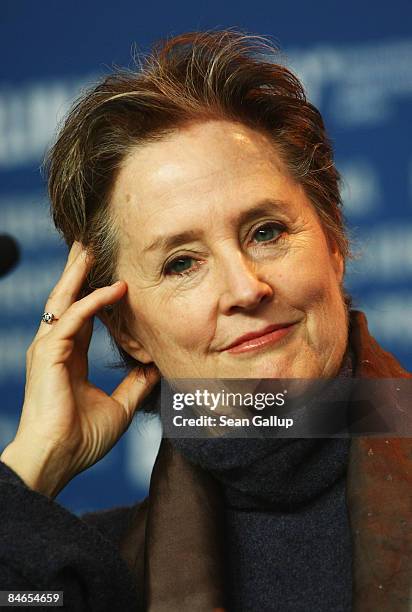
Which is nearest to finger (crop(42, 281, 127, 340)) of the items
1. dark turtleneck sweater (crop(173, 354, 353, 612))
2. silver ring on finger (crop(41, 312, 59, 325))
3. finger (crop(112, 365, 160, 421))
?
silver ring on finger (crop(41, 312, 59, 325))

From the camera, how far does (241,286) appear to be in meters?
1.28

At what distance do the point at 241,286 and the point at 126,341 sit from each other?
286 mm

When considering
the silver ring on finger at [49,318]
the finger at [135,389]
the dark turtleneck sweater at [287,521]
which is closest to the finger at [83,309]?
the silver ring on finger at [49,318]

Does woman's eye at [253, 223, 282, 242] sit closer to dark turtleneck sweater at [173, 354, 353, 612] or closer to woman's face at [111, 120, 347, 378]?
woman's face at [111, 120, 347, 378]

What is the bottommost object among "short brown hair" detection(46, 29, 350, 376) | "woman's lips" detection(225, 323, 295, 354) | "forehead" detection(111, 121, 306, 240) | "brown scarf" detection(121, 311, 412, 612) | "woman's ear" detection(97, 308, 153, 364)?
"brown scarf" detection(121, 311, 412, 612)

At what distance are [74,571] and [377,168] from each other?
1.02 metres

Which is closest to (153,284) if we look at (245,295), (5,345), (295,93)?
(245,295)

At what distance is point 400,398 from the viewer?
4.42 feet

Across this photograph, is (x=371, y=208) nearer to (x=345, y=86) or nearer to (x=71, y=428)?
(x=345, y=86)

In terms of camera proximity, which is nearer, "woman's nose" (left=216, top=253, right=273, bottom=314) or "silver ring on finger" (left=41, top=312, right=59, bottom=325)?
"woman's nose" (left=216, top=253, right=273, bottom=314)

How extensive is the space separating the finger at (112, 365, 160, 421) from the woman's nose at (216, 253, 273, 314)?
10.2 inches

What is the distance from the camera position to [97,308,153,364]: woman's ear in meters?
1.49

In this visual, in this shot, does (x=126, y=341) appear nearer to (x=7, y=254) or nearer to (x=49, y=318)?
(x=49, y=318)

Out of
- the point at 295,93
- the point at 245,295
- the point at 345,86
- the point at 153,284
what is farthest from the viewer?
Answer: the point at 345,86
